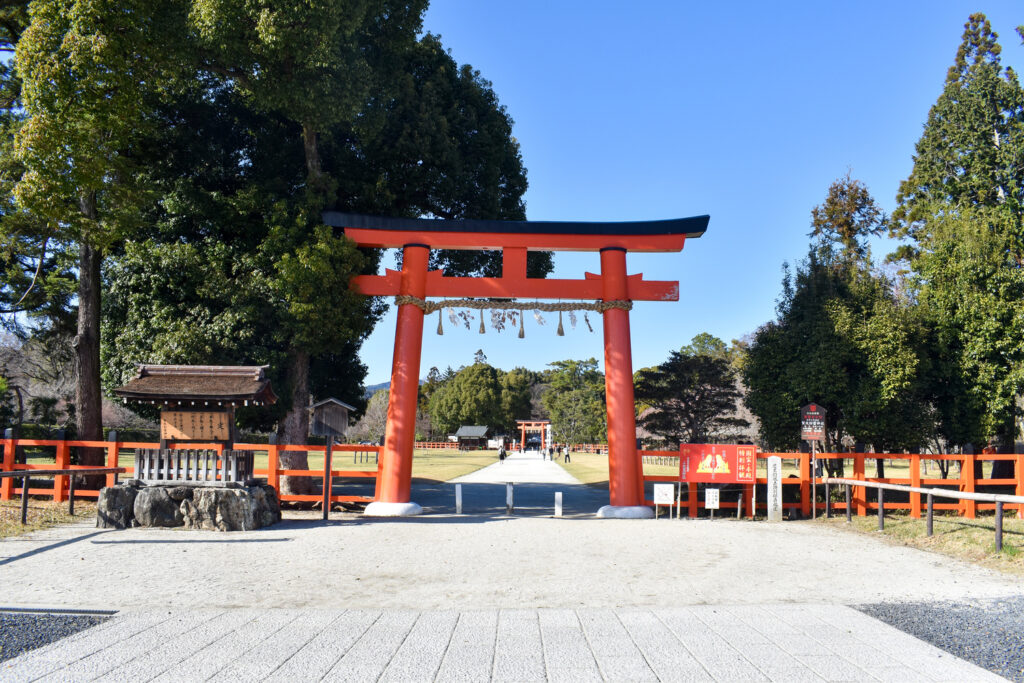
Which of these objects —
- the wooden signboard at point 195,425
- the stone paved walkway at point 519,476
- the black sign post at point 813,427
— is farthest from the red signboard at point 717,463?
the stone paved walkway at point 519,476

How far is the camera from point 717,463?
498 inches

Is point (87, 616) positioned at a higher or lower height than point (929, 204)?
lower

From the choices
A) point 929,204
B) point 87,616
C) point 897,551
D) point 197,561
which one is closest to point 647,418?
point 929,204

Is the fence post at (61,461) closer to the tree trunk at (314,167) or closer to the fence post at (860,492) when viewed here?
the tree trunk at (314,167)

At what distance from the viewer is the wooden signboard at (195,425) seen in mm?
11461

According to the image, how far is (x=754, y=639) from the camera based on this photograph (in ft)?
16.1

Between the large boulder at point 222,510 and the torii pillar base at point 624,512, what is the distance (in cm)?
630

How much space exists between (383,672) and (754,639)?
109 inches

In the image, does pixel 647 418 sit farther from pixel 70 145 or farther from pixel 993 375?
pixel 70 145

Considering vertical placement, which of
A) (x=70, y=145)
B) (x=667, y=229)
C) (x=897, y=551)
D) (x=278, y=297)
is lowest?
(x=897, y=551)

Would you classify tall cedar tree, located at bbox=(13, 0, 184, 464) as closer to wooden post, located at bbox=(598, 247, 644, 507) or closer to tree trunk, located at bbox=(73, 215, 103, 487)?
tree trunk, located at bbox=(73, 215, 103, 487)

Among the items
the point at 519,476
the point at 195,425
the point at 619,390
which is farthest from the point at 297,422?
the point at 519,476

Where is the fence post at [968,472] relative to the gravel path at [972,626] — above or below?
above

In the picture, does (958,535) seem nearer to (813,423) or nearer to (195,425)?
(813,423)
